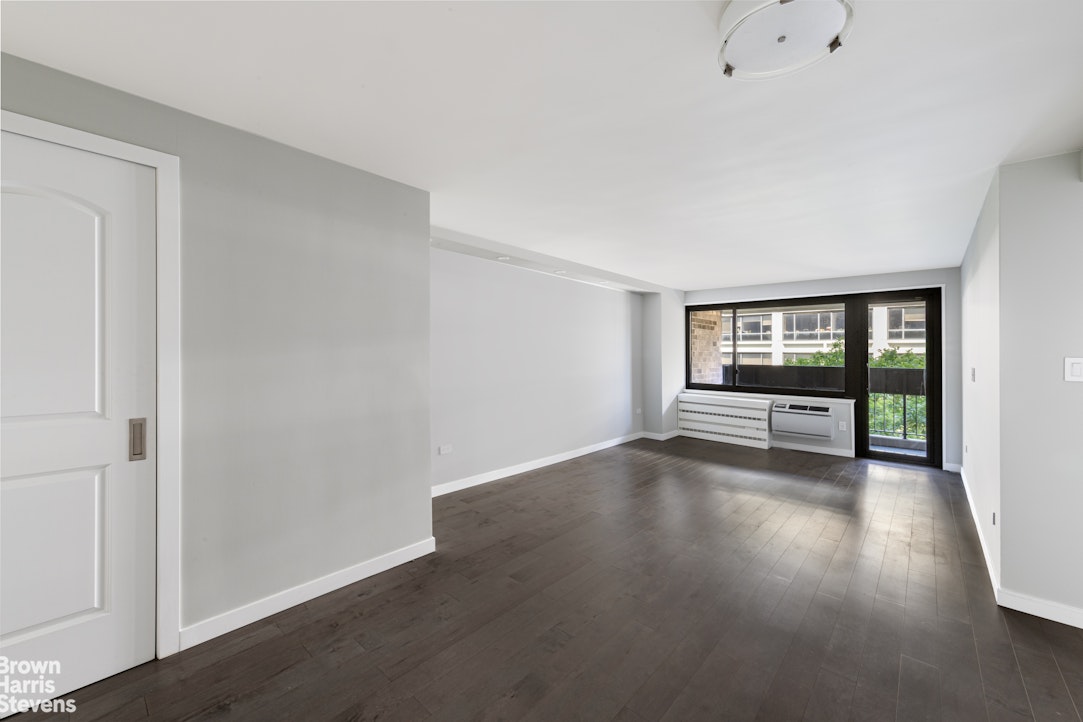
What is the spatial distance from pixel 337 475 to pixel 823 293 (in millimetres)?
6444

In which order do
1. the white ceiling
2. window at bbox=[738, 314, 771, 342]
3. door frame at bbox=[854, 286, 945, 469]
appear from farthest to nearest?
window at bbox=[738, 314, 771, 342], door frame at bbox=[854, 286, 945, 469], the white ceiling

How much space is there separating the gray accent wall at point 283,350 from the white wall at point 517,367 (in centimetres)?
129

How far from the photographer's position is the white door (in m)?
1.65

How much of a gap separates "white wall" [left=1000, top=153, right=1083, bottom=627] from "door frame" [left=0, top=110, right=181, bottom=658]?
13.8 ft

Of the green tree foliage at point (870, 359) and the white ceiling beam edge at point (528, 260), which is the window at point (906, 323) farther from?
the white ceiling beam edge at point (528, 260)

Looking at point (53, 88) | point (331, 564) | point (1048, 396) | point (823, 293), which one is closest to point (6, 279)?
point (53, 88)

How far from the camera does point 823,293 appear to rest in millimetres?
6055

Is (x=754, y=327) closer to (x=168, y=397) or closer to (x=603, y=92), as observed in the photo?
(x=603, y=92)

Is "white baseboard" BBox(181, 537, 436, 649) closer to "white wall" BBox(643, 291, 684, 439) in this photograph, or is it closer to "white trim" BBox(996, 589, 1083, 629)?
"white trim" BBox(996, 589, 1083, 629)

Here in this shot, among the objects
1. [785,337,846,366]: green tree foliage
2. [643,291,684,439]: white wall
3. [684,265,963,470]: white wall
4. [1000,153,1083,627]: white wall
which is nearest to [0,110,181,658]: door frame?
[1000,153,1083,627]: white wall

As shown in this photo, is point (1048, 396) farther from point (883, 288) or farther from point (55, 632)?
point (55, 632)

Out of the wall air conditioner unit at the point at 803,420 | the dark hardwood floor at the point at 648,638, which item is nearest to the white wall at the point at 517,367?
the dark hardwood floor at the point at 648,638

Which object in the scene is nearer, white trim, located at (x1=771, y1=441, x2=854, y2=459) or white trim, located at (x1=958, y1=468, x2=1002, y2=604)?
white trim, located at (x1=958, y1=468, x2=1002, y2=604)

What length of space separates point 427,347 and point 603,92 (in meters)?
1.90
